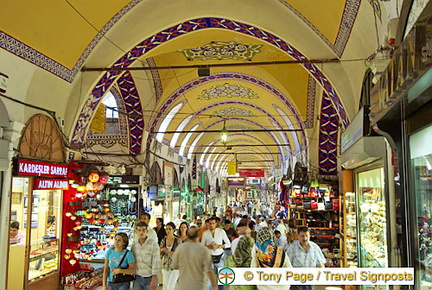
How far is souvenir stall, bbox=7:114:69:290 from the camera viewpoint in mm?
6113

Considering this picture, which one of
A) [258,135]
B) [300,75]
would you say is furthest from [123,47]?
[258,135]

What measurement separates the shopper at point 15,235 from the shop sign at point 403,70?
18.5ft

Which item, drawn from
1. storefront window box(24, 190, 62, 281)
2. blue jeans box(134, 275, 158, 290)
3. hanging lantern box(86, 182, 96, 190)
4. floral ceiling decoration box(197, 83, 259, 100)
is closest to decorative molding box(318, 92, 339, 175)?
floral ceiling decoration box(197, 83, 259, 100)

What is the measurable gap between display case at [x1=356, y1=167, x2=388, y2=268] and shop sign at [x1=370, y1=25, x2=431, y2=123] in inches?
97.2

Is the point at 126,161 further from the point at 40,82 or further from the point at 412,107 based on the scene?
the point at 412,107

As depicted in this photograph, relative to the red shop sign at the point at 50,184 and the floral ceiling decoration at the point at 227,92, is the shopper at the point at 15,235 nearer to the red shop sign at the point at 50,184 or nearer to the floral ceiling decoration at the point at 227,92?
the red shop sign at the point at 50,184

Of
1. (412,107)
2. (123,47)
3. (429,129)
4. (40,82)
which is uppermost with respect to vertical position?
(123,47)

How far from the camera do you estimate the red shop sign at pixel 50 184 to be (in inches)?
253

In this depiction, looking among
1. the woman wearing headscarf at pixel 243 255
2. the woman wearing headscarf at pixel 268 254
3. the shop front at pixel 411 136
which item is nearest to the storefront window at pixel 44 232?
the woman wearing headscarf at pixel 243 255

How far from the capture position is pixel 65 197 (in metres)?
7.52

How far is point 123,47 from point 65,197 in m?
3.17

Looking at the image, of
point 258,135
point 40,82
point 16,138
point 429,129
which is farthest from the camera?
point 258,135

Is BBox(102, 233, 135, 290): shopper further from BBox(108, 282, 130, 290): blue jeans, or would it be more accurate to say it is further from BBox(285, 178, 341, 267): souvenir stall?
BBox(285, 178, 341, 267): souvenir stall

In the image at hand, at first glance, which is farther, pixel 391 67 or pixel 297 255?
Answer: pixel 297 255
